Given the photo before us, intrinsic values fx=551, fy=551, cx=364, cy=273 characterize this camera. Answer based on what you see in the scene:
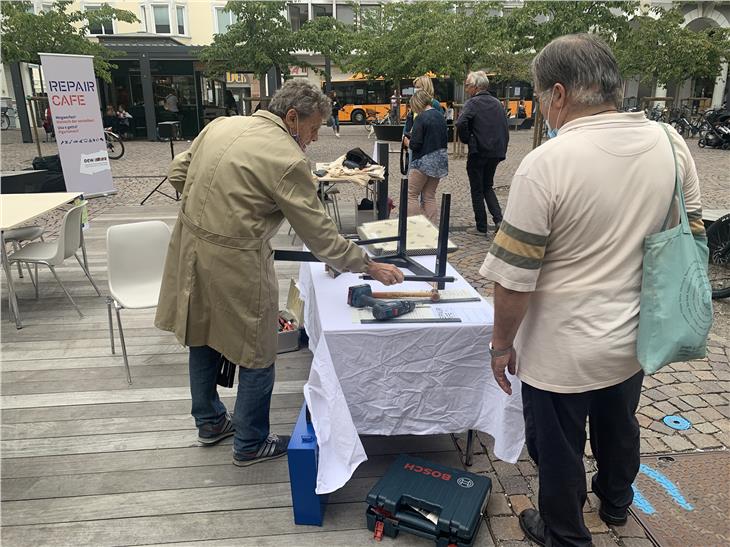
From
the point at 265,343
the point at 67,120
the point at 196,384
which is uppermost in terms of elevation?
the point at 67,120

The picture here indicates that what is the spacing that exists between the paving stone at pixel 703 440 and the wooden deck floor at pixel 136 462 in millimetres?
1241

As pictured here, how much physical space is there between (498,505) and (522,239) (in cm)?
130

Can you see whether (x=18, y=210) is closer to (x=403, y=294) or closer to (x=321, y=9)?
(x=403, y=294)

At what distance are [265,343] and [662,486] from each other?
1.86m

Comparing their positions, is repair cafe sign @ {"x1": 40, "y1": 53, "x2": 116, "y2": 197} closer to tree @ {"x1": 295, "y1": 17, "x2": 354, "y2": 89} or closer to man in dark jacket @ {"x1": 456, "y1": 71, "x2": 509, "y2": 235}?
man in dark jacket @ {"x1": 456, "y1": 71, "x2": 509, "y2": 235}

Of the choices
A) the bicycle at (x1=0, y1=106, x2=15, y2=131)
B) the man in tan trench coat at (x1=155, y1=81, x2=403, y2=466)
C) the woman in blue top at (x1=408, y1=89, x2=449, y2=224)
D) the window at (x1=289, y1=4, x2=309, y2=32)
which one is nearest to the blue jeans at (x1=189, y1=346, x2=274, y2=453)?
the man in tan trench coat at (x1=155, y1=81, x2=403, y2=466)

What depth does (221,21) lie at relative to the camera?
32.7 m

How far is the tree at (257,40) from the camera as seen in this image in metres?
15.6

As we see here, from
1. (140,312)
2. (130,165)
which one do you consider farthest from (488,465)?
(130,165)

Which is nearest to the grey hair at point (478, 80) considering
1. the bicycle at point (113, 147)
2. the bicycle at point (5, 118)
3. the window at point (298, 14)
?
the bicycle at point (113, 147)

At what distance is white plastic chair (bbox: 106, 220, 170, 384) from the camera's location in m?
3.53

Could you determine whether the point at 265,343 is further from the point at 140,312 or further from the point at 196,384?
the point at 140,312

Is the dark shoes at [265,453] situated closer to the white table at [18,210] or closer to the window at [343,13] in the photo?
the white table at [18,210]

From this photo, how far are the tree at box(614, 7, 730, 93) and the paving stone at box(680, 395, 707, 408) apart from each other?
16291 mm
